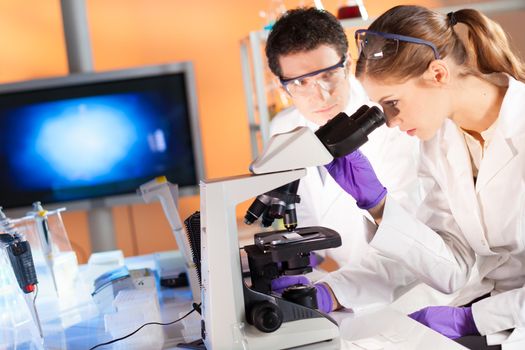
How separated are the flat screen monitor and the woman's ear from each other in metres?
2.63

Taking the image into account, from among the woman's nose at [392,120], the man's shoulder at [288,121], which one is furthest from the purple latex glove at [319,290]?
the man's shoulder at [288,121]

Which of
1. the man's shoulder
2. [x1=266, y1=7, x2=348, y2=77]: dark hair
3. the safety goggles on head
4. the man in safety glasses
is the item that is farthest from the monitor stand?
the safety goggles on head

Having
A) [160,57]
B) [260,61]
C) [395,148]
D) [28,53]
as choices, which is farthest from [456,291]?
[28,53]

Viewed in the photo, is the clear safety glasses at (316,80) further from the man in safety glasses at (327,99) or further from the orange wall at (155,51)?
the orange wall at (155,51)

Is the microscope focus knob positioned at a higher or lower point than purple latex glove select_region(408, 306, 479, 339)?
higher

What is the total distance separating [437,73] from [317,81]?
1.86 ft

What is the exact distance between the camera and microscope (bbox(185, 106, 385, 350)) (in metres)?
1.39

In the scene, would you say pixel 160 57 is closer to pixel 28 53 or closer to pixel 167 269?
pixel 28 53

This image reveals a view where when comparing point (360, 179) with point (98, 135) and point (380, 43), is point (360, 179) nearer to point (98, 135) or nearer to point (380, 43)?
point (380, 43)

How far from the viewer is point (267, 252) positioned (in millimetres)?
1417

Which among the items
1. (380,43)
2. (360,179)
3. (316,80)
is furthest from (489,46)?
(316,80)

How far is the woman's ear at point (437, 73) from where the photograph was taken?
1840 millimetres

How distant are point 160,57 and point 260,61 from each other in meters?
1.34

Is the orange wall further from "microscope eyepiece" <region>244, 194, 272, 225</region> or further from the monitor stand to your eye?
"microscope eyepiece" <region>244, 194, 272, 225</region>
